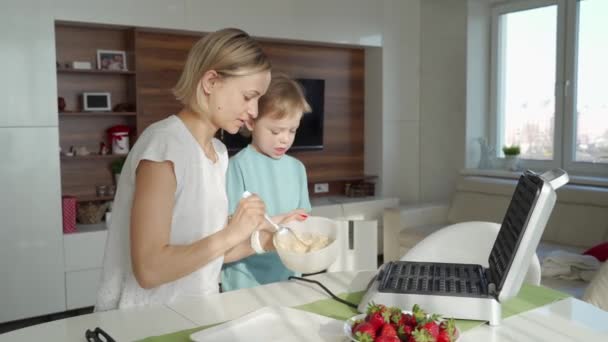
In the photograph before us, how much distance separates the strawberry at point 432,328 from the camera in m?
0.96

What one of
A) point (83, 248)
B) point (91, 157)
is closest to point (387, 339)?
point (83, 248)

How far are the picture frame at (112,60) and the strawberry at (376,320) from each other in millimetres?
3330

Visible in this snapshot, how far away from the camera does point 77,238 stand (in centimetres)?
363

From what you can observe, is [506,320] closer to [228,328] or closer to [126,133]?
[228,328]

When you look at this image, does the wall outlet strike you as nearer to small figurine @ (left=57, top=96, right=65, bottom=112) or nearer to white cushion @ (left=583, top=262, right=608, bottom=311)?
small figurine @ (left=57, top=96, right=65, bottom=112)

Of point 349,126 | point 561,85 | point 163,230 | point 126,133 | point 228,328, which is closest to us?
point 228,328

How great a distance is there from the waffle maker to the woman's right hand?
301 mm

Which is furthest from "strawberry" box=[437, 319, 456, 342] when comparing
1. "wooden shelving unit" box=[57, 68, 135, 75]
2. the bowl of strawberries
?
"wooden shelving unit" box=[57, 68, 135, 75]

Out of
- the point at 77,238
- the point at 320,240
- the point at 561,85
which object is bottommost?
the point at 77,238

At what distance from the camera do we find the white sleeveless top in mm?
1318

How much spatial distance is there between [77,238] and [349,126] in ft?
8.49

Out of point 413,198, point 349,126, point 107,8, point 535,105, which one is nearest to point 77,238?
point 107,8

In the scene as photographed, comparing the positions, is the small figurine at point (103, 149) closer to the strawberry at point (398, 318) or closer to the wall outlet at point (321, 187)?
the wall outlet at point (321, 187)

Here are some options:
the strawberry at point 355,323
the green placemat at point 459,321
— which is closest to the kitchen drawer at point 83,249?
the green placemat at point 459,321
